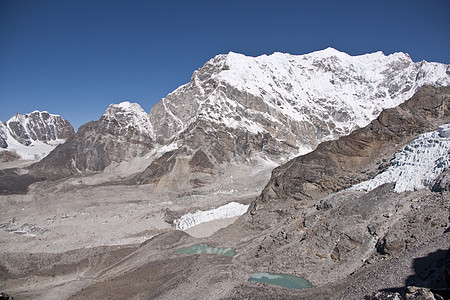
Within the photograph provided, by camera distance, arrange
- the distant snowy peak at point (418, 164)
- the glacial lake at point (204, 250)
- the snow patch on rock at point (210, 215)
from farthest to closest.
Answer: the snow patch on rock at point (210, 215)
the glacial lake at point (204, 250)
the distant snowy peak at point (418, 164)

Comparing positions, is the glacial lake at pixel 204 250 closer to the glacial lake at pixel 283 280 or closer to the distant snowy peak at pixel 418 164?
the glacial lake at pixel 283 280

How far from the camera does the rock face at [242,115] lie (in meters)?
82.8

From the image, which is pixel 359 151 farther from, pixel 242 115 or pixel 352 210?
pixel 242 115

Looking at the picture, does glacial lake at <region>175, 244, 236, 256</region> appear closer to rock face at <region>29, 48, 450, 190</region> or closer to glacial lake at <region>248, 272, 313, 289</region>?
glacial lake at <region>248, 272, 313, 289</region>

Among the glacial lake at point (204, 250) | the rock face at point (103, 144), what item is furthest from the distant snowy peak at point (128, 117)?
the glacial lake at point (204, 250)

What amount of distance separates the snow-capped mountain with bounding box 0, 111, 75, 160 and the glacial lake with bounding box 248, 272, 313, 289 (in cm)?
11518

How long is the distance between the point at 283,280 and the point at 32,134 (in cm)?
13720

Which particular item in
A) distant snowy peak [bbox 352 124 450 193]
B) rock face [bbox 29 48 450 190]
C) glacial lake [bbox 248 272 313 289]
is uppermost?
rock face [bbox 29 48 450 190]

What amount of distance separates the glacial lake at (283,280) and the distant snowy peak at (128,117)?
9039 cm

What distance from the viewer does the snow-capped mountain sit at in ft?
386

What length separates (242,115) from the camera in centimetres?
9712

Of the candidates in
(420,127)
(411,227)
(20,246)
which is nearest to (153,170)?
(20,246)

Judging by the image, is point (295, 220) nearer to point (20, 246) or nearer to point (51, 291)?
point (51, 291)

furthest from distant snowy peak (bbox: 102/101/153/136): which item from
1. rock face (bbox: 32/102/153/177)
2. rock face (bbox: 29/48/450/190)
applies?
rock face (bbox: 29/48/450/190)
